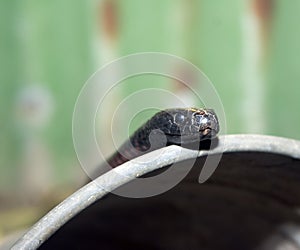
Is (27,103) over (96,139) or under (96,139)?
over

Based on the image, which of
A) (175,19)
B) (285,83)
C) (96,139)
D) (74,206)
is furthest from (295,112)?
(74,206)

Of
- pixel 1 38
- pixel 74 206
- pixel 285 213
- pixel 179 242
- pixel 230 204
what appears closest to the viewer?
pixel 74 206

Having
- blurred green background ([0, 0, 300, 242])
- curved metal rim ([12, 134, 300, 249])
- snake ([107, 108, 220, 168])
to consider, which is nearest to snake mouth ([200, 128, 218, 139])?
snake ([107, 108, 220, 168])

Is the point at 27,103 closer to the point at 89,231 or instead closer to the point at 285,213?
the point at 89,231

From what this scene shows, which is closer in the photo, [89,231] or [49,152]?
[89,231]

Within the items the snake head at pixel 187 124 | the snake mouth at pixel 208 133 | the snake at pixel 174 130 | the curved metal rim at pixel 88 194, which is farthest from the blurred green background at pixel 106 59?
the curved metal rim at pixel 88 194
